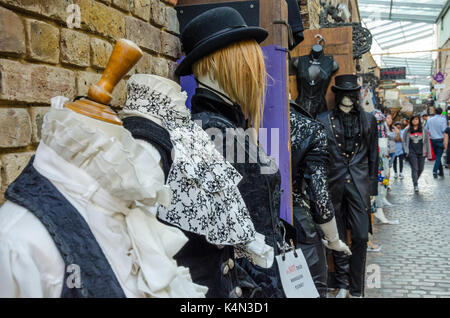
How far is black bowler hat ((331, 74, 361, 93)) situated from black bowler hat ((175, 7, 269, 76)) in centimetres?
217

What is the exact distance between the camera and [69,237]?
74 cm

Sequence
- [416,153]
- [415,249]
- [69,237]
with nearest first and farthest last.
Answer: [69,237] < [415,249] < [416,153]

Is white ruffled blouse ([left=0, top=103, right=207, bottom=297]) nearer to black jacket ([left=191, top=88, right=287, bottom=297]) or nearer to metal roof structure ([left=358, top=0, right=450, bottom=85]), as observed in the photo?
black jacket ([left=191, top=88, right=287, bottom=297])

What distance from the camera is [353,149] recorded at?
3506 mm

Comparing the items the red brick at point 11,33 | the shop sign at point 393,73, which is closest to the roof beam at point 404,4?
the shop sign at point 393,73

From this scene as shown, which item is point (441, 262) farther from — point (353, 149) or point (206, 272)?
point (206, 272)

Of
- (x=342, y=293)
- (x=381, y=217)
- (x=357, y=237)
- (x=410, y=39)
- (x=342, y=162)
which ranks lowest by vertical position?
(x=342, y=293)

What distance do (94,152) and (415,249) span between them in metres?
4.89

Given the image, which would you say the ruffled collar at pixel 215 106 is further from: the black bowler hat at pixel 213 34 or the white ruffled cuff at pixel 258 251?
the white ruffled cuff at pixel 258 251

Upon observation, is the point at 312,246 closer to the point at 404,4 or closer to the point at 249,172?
the point at 249,172

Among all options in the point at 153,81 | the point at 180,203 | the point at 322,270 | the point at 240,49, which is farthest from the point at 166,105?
the point at 322,270

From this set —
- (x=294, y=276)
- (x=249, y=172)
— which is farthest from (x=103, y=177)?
(x=294, y=276)

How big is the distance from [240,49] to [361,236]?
249 cm

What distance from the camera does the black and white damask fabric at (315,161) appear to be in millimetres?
2305
